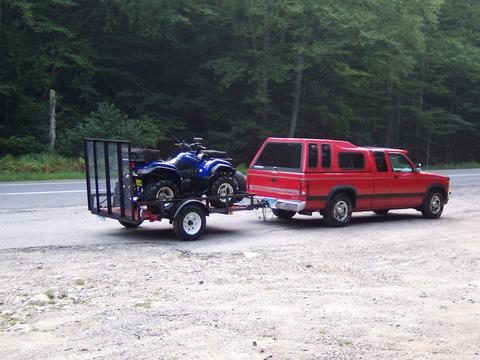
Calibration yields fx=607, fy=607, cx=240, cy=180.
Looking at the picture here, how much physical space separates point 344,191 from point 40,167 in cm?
1498

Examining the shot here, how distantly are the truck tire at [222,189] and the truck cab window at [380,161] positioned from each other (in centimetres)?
381

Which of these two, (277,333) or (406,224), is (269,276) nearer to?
(277,333)

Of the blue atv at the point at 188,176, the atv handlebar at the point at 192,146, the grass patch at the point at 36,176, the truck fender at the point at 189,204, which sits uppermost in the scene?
the atv handlebar at the point at 192,146

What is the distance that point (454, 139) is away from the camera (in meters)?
48.3

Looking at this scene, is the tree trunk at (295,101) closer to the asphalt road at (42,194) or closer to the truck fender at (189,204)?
the asphalt road at (42,194)

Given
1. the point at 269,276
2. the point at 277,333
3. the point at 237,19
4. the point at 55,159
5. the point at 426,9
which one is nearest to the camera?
the point at 277,333

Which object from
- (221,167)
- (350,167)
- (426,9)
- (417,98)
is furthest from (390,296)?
(417,98)

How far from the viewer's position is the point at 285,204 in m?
12.6

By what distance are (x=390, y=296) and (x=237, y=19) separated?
87.3 ft

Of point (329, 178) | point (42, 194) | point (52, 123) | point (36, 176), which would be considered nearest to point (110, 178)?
point (329, 178)

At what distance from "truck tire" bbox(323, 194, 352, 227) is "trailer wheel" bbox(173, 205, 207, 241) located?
3127 millimetres

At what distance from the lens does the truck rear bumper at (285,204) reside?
12438mm

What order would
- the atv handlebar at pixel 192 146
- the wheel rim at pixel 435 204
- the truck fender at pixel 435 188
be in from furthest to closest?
1. the wheel rim at pixel 435 204
2. the truck fender at pixel 435 188
3. the atv handlebar at pixel 192 146

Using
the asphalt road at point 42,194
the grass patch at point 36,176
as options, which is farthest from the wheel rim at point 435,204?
the grass patch at point 36,176
